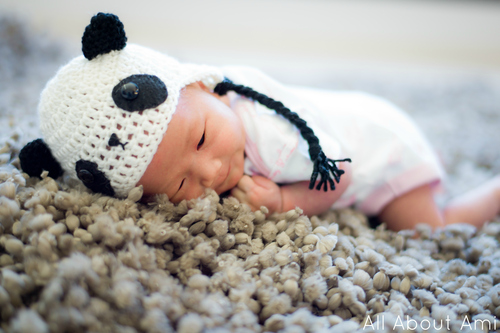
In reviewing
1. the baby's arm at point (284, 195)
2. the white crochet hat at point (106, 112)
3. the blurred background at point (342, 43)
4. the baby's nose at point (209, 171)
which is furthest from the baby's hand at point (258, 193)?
the blurred background at point (342, 43)

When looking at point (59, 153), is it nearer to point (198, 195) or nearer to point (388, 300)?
point (198, 195)

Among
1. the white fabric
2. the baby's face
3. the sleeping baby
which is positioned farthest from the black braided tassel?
the white fabric

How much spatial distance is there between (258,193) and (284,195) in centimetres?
8

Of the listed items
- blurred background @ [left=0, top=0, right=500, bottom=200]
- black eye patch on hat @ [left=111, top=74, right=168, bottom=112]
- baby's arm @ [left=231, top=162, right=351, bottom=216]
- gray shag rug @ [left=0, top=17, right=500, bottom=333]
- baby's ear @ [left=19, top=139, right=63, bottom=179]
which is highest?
blurred background @ [left=0, top=0, right=500, bottom=200]

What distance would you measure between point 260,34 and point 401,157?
8.18ft

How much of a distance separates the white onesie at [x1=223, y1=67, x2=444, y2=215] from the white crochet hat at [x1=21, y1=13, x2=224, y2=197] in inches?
10.6

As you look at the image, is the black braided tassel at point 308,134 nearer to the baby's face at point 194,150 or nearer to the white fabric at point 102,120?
the baby's face at point 194,150

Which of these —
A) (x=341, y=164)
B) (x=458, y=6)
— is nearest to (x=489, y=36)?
(x=458, y=6)

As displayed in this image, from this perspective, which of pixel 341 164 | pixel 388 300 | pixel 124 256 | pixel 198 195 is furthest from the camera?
pixel 341 164

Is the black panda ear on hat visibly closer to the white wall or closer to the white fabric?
the white fabric

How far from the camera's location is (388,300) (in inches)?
25.7

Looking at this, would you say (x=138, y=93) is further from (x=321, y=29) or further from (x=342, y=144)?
(x=321, y=29)

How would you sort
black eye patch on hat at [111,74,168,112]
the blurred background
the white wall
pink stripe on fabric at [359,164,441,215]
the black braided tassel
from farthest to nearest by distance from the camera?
the white wall < the blurred background < pink stripe on fabric at [359,164,441,215] < the black braided tassel < black eye patch on hat at [111,74,168,112]

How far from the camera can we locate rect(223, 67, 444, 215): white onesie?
0.88 metres
